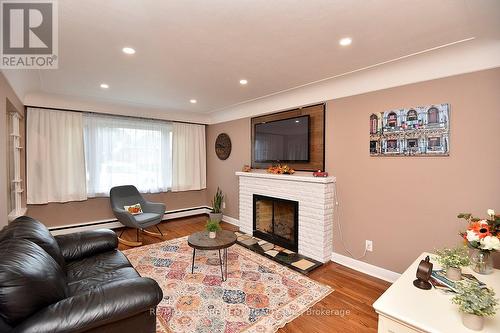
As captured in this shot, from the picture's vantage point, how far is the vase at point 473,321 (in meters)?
1.08

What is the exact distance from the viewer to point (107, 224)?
4410 millimetres

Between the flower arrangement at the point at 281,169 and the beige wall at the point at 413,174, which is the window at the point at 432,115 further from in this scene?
the flower arrangement at the point at 281,169

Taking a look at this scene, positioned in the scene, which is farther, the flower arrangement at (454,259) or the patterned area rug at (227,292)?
the patterned area rug at (227,292)

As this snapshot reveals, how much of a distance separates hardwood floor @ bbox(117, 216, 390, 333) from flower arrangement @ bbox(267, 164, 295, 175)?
142cm

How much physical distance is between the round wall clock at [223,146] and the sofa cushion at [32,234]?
3458mm

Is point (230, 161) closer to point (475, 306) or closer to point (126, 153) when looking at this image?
point (126, 153)

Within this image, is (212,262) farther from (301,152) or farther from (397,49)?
(397,49)

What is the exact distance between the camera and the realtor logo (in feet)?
5.07

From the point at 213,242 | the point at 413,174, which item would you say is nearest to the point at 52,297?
the point at 213,242

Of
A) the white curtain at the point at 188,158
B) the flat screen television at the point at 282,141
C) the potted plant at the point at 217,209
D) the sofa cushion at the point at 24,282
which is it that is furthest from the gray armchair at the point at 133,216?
the sofa cushion at the point at 24,282

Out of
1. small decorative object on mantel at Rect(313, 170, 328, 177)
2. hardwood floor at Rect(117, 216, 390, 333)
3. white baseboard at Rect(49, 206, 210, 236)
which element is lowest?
hardwood floor at Rect(117, 216, 390, 333)

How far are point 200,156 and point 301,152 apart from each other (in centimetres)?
→ 284

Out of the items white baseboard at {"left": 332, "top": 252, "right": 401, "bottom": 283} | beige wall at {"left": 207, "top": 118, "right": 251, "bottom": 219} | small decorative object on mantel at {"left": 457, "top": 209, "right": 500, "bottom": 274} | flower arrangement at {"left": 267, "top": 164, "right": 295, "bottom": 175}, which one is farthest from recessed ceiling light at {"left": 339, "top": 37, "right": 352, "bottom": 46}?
beige wall at {"left": 207, "top": 118, "right": 251, "bottom": 219}

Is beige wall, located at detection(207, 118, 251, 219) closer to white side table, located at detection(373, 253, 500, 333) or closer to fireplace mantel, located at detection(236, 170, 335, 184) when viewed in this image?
fireplace mantel, located at detection(236, 170, 335, 184)
